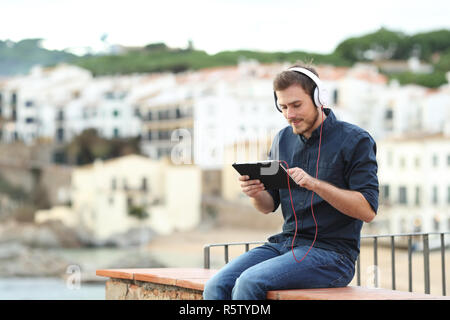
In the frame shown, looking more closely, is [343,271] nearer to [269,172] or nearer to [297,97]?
[269,172]

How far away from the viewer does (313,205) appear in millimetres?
2691

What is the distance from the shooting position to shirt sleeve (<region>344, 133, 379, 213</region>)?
259 centimetres

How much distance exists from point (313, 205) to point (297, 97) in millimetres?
363

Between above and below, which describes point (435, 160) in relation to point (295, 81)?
below

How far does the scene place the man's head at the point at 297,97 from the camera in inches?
106

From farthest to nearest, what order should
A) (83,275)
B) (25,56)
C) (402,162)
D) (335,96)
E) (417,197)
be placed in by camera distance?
(25,56) → (335,96) → (83,275) → (417,197) → (402,162)

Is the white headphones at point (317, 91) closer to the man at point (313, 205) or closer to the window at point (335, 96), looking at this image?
the man at point (313, 205)

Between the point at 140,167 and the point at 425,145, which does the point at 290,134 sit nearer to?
the point at 425,145

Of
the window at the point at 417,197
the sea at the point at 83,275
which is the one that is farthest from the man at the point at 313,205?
the window at the point at 417,197

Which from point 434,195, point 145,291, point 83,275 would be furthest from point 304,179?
point 83,275

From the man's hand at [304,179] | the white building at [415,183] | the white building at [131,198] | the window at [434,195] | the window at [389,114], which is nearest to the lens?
the man's hand at [304,179]
